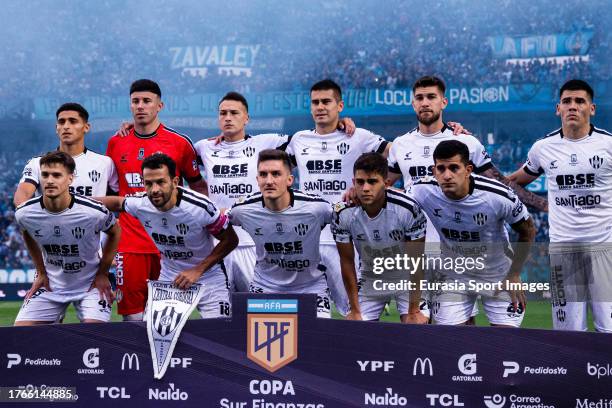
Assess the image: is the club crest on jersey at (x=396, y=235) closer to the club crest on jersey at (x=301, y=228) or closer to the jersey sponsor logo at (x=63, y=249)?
the club crest on jersey at (x=301, y=228)

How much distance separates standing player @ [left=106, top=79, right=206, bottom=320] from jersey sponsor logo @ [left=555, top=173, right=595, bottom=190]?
309 centimetres

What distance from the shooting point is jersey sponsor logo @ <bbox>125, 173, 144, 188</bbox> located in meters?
7.22

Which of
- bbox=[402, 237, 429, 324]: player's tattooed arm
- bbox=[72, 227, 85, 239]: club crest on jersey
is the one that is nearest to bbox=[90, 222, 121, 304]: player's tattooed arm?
bbox=[72, 227, 85, 239]: club crest on jersey

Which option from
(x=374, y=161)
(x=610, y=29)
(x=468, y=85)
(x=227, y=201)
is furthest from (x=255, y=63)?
(x=374, y=161)


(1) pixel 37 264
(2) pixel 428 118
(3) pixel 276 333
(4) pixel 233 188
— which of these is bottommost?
(3) pixel 276 333

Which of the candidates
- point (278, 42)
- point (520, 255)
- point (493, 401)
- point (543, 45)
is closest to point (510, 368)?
point (493, 401)

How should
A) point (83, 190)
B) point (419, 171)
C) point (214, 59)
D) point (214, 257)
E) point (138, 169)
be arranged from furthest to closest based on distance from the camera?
point (214, 59), point (138, 169), point (83, 190), point (419, 171), point (214, 257)

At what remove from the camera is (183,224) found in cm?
640

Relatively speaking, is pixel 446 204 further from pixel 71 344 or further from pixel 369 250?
pixel 71 344

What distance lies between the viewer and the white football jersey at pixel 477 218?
241 inches

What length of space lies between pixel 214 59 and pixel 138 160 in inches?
640

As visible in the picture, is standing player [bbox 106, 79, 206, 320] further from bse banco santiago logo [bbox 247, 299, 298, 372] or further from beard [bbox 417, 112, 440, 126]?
bse banco santiago logo [bbox 247, 299, 298, 372]

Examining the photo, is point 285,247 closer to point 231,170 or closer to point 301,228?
point 301,228

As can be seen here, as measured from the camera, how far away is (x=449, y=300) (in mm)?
6406
